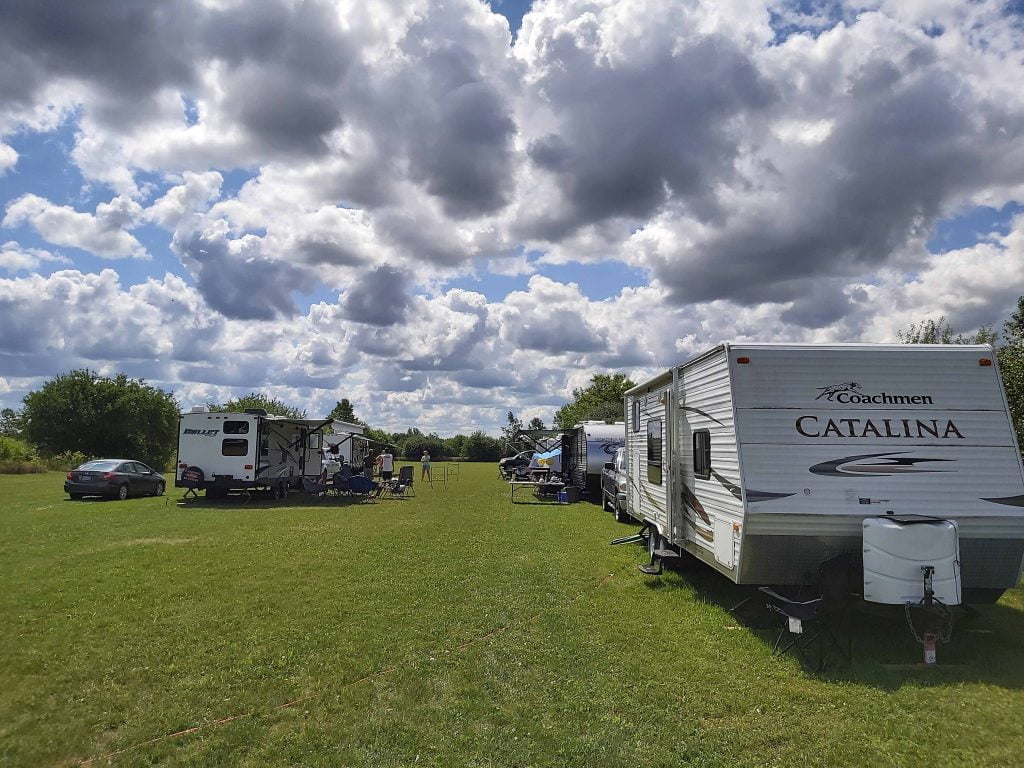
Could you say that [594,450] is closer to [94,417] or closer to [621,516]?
[621,516]

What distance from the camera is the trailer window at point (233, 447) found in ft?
66.5

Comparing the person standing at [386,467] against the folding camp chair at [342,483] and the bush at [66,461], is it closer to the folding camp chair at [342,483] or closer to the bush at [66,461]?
the folding camp chair at [342,483]

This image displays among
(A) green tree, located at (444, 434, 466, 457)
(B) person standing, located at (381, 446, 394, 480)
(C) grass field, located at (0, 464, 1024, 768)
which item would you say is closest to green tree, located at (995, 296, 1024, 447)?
(C) grass field, located at (0, 464, 1024, 768)

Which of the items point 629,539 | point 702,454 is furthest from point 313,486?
point 702,454

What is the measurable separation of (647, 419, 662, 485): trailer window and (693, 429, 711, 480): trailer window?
5.70ft

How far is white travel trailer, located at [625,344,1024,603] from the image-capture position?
6.21 m

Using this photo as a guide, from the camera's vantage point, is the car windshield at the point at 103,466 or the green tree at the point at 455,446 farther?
the green tree at the point at 455,446

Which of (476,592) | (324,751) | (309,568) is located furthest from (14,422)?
(324,751)

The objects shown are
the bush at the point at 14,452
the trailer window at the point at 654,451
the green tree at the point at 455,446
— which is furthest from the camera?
the green tree at the point at 455,446

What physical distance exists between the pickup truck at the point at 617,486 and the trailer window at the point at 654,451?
12.0ft

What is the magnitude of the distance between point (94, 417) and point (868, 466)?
149 feet

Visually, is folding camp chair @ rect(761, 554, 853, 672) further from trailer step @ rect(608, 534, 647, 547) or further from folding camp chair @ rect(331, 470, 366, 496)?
folding camp chair @ rect(331, 470, 366, 496)

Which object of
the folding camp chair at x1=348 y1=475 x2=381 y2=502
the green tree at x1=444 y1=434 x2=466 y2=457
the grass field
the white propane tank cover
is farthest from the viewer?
the green tree at x1=444 y1=434 x2=466 y2=457

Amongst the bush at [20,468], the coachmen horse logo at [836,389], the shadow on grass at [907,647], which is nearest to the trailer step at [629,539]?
the shadow on grass at [907,647]
